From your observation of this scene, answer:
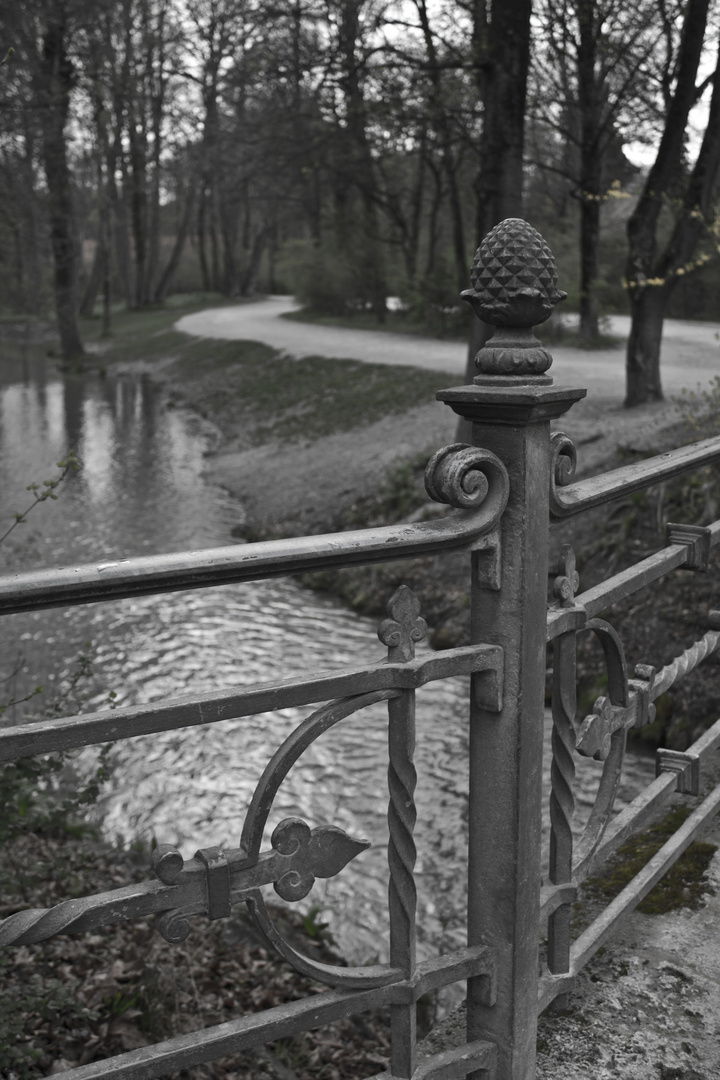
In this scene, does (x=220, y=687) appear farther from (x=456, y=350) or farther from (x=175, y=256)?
(x=175, y=256)

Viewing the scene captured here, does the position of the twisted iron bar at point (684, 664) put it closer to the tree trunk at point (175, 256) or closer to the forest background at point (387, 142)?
the forest background at point (387, 142)

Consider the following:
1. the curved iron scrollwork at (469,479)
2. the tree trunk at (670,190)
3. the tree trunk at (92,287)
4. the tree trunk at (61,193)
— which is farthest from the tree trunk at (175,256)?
the curved iron scrollwork at (469,479)

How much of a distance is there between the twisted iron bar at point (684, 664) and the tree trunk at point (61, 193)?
11.9 m

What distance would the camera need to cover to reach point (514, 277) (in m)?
1.78

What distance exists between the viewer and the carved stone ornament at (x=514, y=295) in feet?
5.85

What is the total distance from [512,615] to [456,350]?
1942 centimetres

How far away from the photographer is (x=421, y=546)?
168 centimetres

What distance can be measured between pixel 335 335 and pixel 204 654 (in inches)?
734

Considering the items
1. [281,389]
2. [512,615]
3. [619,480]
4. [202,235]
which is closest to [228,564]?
[512,615]

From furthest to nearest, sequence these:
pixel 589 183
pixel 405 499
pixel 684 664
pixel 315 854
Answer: pixel 589 183, pixel 405 499, pixel 684 664, pixel 315 854

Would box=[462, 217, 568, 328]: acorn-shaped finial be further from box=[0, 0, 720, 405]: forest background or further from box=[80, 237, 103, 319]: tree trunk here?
box=[80, 237, 103, 319]: tree trunk

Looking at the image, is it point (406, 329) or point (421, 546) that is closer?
point (421, 546)

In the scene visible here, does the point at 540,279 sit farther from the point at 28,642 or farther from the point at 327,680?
the point at 28,642

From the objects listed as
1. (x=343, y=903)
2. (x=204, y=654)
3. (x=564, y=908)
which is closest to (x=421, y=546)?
(x=564, y=908)
